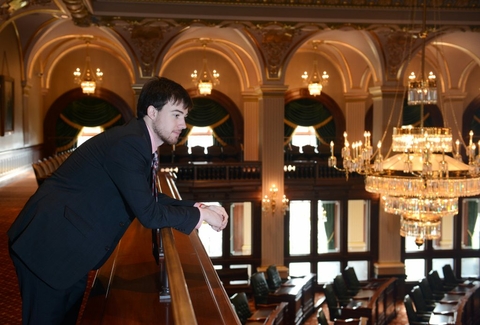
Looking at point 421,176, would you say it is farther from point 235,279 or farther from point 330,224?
Result: point 330,224

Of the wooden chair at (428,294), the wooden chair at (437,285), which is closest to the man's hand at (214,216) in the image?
the wooden chair at (428,294)

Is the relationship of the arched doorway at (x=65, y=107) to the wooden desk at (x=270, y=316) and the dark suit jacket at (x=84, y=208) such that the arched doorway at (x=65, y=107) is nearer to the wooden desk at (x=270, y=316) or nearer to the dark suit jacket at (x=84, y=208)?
the wooden desk at (x=270, y=316)

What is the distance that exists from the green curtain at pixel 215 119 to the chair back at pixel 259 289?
800 centimetres

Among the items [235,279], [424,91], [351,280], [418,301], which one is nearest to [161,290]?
[424,91]

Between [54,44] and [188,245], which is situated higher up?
[54,44]

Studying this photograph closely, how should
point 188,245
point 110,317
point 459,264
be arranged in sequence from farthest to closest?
point 459,264
point 188,245
point 110,317

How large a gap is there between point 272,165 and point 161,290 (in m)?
13.5

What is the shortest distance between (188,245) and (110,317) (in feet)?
3.10

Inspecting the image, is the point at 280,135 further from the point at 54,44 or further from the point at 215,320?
the point at 215,320

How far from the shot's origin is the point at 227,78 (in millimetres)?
20422

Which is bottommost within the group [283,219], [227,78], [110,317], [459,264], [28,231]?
[459,264]

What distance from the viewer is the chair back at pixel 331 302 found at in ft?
41.4

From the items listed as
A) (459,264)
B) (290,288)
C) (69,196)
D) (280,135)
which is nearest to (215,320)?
(69,196)

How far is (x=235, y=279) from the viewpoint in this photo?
15.9 meters
